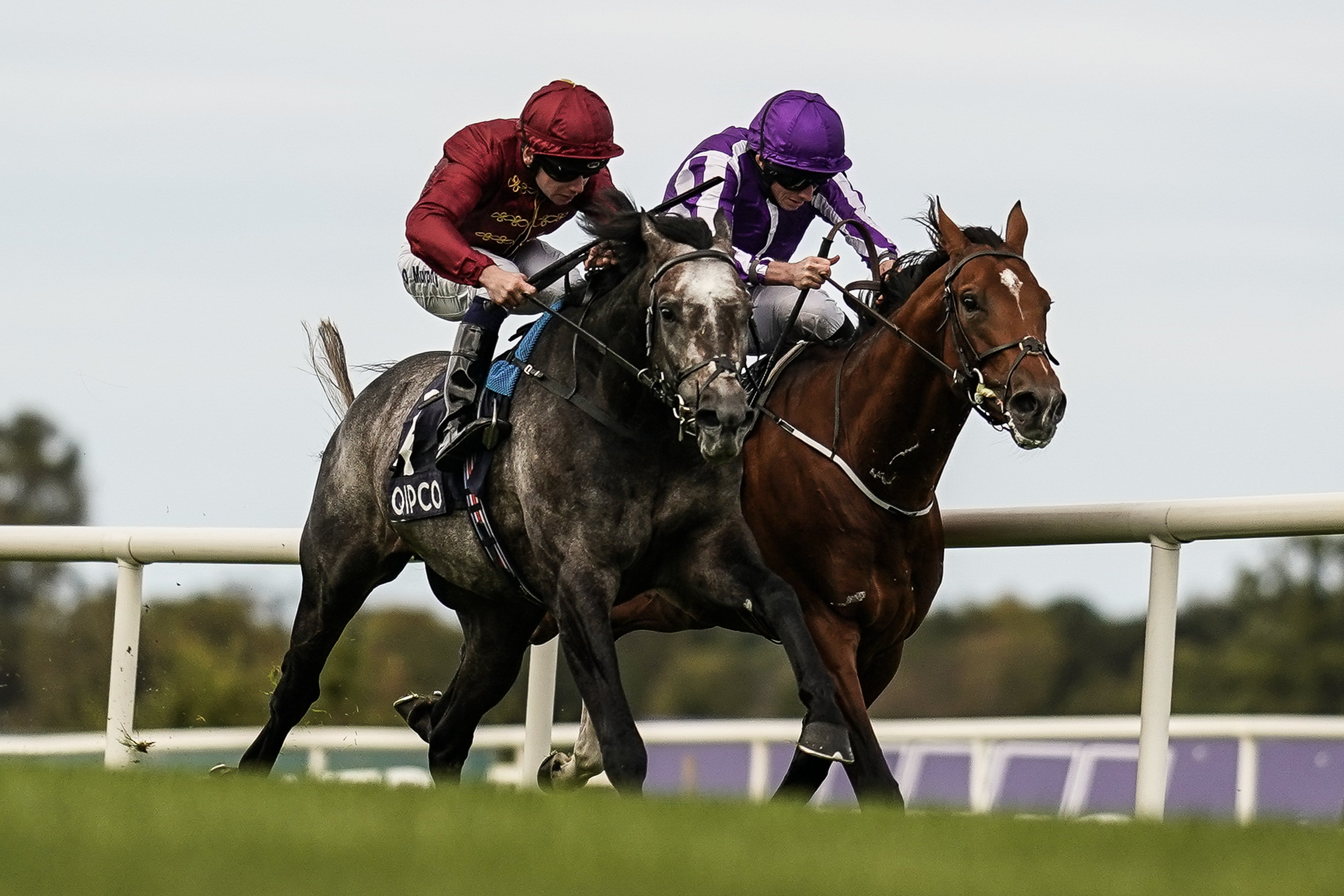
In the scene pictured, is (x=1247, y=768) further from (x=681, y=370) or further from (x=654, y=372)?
(x=681, y=370)

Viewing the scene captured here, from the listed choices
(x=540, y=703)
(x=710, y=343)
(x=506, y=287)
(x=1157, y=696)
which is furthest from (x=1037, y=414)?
(x=540, y=703)

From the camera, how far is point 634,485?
5.45 m

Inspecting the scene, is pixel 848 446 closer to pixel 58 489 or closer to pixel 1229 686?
pixel 1229 686

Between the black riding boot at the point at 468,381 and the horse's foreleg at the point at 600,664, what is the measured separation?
65 cm

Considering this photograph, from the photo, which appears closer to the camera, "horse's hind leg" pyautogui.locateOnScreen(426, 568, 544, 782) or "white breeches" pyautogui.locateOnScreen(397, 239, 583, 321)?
"white breeches" pyautogui.locateOnScreen(397, 239, 583, 321)

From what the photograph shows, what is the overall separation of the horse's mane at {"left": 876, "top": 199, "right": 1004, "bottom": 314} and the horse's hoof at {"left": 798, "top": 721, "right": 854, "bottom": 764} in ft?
5.27

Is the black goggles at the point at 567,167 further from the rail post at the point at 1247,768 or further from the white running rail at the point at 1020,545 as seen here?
the rail post at the point at 1247,768

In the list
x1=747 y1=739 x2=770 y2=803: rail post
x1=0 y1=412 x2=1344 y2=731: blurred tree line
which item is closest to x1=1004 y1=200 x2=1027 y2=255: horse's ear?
x1=747 y1=739 x2=770 y2=803: rail post

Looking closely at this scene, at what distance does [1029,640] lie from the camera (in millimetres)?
64125

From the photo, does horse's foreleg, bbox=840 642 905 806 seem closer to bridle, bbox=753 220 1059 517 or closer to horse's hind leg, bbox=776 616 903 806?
horse's hind leg, bbox=776 616 903 806

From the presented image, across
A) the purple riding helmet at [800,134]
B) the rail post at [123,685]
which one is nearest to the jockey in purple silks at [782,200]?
the purple riding helmet at [800,134]

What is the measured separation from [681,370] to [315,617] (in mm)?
2179

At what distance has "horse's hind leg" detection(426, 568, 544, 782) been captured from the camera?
6.68 meters

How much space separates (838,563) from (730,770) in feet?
44.8
